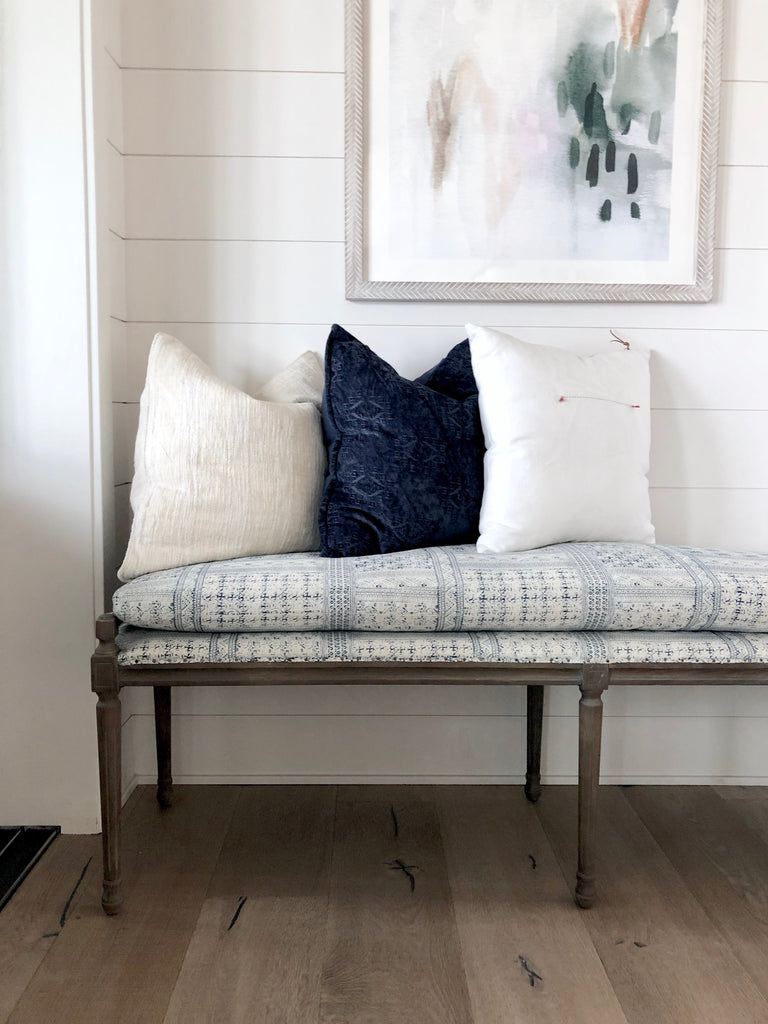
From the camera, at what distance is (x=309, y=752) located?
208cm

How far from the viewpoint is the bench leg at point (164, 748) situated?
195 cm

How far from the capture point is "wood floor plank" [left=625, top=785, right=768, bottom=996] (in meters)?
1.46

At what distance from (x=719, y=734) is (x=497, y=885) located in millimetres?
806

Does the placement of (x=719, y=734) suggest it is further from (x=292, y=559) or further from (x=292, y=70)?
(x=292, y=70)

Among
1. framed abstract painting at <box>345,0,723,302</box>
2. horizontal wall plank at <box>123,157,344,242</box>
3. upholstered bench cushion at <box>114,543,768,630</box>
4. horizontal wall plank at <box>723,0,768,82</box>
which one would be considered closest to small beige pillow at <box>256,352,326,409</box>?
framed abstract painting at <box>345,0,723,302</box>

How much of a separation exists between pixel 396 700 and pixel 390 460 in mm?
666

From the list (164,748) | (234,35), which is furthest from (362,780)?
(234,35)

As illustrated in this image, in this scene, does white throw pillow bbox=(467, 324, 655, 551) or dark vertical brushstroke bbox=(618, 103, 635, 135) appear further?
dark vertical brushstroke bbox=(618, 103, 635, 135)

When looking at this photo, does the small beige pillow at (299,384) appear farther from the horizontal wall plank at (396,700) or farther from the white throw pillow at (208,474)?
the horizontal wall plank at (396,700)

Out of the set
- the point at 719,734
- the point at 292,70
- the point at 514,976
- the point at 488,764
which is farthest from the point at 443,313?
the point at 514,976

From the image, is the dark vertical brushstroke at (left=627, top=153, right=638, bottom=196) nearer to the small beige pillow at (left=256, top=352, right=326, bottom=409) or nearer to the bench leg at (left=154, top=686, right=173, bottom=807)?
the small beige pillow at (left=256, top=352, right=326, bottom=409)

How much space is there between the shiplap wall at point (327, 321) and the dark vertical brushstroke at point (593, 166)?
0.28 m

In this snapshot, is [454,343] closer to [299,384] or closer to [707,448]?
[299,384]

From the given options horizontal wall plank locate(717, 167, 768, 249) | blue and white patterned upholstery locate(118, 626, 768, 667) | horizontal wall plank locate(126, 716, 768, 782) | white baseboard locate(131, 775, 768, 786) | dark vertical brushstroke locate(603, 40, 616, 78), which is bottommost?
white baseboard locate(131, 775, 768, 786)
